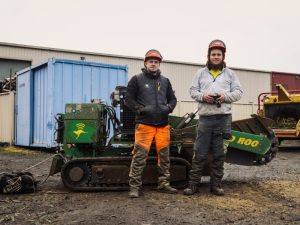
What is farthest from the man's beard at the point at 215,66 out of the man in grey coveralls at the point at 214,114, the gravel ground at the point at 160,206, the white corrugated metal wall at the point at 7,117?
the white corrugated metal wall at the point at 7,117

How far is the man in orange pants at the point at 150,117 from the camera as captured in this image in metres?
5.48

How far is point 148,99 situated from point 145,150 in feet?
2.11

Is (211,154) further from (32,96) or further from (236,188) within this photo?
(32,96)

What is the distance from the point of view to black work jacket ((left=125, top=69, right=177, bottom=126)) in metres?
5.49

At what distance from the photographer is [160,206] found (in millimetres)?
4750

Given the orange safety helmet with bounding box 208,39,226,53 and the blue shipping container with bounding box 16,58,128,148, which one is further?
the blue shipping container with bounding box 16,58,128,148

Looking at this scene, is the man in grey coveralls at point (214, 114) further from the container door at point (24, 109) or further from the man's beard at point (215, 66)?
the container door at point (24, 109)

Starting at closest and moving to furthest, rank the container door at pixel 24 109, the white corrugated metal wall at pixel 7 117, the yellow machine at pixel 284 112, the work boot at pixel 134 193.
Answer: the work boot at pixel 134 193, the container door at pixel 24 109, the yellow machine at pixel 284 112, the white corrugated metal wall at pixel 7 117

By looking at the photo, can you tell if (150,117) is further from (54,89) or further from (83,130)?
(54,89)

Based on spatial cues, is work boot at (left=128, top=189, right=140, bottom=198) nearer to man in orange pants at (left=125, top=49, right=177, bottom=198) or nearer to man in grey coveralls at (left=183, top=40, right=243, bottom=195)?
man in orange pants at (left=125, top=49, right=177, bottom=198)

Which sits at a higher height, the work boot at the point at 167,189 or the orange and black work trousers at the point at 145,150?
the orange and black work trousers at the point at 145,150

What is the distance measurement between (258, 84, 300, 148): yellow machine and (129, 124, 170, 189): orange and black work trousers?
850cm

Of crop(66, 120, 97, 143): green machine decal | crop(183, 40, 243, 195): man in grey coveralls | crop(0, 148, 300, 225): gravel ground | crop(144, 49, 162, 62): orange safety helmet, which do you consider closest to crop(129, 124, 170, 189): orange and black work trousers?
crop(0, 148, 300, 225): gravel ground

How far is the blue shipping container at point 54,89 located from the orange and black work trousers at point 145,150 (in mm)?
6291
